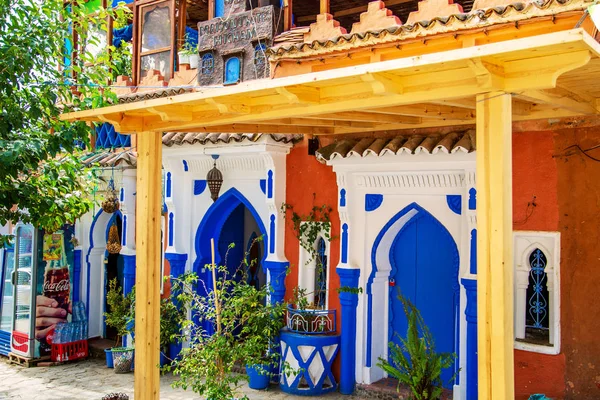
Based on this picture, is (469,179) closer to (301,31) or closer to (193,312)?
(301,31)

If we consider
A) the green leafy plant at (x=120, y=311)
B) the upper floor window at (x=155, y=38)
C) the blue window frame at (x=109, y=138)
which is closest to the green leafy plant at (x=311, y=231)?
the green leafy plant at (x=120, y=311)

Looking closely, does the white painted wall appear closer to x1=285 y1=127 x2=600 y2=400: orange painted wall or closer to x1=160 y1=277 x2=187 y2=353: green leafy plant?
x1=285 y1=127 x2=600 y2=400: orange painted wall

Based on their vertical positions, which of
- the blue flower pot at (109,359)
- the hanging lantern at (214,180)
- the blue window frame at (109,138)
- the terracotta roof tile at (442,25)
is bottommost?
the blue flower pot at (109,359)

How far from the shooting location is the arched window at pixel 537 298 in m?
6.58

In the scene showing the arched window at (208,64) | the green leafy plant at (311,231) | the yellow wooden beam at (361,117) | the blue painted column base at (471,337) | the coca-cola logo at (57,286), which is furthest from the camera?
the coca-cola logo at (57,286)

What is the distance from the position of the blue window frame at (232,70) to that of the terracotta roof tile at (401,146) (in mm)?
2356

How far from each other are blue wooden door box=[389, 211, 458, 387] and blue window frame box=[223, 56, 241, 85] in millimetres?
3541

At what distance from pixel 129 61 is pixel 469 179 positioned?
8.68m

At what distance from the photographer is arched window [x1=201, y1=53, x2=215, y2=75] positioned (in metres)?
9.69

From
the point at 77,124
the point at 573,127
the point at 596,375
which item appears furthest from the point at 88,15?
the point at 596,375

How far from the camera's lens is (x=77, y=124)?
7.22 meters

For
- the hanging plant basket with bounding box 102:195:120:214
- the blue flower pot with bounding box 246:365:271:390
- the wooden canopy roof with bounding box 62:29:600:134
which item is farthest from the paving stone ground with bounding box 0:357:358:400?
the wooden canopy roof with bounding box 62:29:600:134

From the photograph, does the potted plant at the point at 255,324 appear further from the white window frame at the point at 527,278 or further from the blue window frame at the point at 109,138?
the blue window frame at the point at 109,138

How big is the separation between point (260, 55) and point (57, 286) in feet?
17.8
